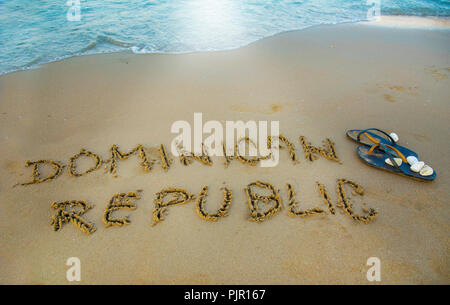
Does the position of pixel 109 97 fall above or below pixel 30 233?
above

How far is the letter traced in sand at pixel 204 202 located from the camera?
1991mm

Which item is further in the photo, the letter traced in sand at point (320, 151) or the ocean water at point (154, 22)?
the ocean water at point (154, 22)

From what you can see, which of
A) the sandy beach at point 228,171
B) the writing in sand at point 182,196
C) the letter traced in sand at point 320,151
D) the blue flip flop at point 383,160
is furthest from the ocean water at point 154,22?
the blue flip flop at point 383,160

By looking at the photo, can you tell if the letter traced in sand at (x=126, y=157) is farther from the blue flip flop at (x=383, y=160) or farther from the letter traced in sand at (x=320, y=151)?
the blue flip flop at (x=383, y=160)

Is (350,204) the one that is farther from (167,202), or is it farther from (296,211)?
(167,202)

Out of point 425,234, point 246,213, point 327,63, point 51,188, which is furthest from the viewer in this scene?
point 327,63

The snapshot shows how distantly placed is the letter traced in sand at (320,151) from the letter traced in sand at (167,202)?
4.27 ft

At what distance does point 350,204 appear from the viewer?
2.05 m

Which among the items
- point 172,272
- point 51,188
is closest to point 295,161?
point 172,272
